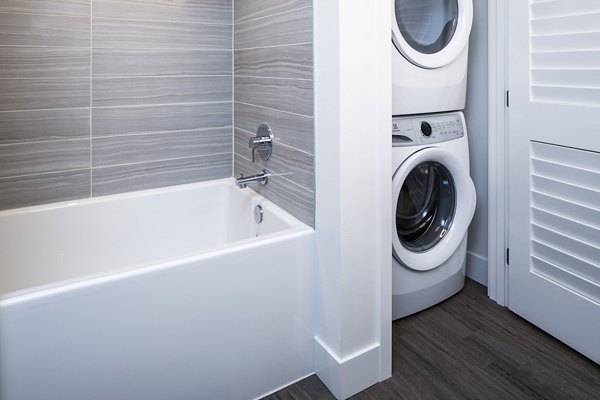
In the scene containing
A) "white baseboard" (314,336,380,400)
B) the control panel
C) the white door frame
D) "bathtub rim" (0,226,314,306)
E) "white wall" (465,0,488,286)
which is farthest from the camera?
"white wall" (465,0,488,286)

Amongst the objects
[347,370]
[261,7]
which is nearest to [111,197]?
[261,7]

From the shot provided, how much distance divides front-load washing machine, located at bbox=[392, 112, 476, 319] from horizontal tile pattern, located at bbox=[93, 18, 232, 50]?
3.34 feet

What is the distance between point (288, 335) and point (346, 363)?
225mm

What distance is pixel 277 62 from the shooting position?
178 centimetres

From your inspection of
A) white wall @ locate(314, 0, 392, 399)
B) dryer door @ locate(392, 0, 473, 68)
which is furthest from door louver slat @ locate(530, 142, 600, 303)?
white wall @ locate(314, 0, 392, 399)

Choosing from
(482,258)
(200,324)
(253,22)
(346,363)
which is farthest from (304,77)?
(482,258)

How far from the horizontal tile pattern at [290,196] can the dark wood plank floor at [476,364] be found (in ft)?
2.03

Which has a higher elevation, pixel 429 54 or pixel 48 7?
pixel 48 7

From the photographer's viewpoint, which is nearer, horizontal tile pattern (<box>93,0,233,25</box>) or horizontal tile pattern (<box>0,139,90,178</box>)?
horizontal tile pattern (<box>0,139,90,178</box>)

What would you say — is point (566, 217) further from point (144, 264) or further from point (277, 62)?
point (144, 264)

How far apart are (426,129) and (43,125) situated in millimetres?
1646

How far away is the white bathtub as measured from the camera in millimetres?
1167

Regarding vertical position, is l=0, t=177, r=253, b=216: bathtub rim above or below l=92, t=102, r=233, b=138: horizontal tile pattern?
below

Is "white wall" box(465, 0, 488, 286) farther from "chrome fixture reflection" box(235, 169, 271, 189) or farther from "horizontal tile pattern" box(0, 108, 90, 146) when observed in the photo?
"horizontal tile pattern" box(0, 108, 90, 146)
